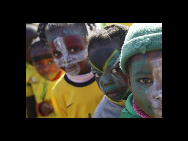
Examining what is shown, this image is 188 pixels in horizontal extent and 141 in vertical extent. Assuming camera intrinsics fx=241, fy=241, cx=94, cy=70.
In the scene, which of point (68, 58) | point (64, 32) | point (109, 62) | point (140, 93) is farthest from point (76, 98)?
point (140, 93)

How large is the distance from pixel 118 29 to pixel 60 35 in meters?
0.64

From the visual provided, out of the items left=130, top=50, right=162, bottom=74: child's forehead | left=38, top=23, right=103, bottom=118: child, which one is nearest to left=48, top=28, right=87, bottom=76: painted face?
left=38, top=23, right=103, bottom=118: child

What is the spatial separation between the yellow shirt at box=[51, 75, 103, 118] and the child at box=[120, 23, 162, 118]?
1054mm

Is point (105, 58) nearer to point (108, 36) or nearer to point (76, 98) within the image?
point (108, 36)

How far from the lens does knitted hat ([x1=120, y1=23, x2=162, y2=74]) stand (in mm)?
1240

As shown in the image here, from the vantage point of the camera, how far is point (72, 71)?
238 centimetres

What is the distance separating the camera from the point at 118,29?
197cm

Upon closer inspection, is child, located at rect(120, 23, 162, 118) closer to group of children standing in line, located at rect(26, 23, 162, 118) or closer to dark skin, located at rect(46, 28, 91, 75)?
group of children standing in line, located at rect(26, 23, 162, 118)

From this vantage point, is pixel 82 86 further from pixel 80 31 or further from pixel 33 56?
pixel 33 56

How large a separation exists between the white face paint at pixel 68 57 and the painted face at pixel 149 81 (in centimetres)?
104

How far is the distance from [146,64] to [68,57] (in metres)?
1.17

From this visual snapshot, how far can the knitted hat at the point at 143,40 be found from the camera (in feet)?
4.07

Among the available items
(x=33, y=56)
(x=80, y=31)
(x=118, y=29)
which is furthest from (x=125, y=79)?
(x=33, y=56)

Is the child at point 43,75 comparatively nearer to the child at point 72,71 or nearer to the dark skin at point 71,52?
the child at point 72,71
